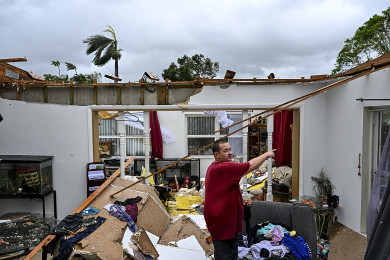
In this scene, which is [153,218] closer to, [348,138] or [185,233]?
[185,233]

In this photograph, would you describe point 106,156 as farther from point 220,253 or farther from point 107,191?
point 220,253

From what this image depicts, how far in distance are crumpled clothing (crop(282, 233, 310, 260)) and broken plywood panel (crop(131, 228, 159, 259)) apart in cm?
165

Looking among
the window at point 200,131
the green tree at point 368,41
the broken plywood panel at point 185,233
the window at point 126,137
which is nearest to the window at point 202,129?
the window at point 200,131

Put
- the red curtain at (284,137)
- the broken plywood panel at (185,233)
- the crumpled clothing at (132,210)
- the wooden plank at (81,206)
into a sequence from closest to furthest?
the wooden plank at (81,206)
the crumpled clothing at (132,210)
the broken plywood panel at (185,233)
the red curtain at (284,137)

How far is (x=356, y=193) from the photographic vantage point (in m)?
3.92

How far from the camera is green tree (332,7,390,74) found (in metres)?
15.3

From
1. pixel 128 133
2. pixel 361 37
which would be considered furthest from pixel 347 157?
pixel 361 37

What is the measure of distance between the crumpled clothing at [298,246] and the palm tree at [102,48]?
43.6 ft

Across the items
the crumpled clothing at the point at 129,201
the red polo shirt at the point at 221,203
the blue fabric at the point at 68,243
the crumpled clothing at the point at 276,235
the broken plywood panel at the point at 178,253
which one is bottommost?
the broken plywood panel at the point at 178,253

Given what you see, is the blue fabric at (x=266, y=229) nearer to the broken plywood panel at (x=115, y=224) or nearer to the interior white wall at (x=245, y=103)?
the interior white wall at (x=245, y=103)

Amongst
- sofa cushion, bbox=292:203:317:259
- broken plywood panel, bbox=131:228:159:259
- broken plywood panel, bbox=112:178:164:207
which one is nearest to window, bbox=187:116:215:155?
broken plywood panel, bbox=112:178:164:207

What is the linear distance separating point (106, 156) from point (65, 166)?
4339 mm

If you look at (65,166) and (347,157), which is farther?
(65,166)

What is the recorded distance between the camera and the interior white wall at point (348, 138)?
3664 mm
